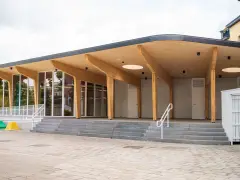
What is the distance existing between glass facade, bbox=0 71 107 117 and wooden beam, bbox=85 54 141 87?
2.69 metres

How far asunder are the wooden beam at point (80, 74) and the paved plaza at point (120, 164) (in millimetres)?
8119

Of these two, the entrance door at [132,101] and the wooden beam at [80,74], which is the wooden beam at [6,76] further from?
the entrance door at [132,101]

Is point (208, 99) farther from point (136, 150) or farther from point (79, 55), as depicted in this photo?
point (136, 150)

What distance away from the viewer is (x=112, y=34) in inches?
1917

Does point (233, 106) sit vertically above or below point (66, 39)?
below

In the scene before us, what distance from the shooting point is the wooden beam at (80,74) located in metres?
16.1

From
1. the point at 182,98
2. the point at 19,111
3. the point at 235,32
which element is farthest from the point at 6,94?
the point at 235,32

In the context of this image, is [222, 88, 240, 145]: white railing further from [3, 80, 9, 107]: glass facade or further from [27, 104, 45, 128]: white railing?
[3, 80, 9, 107]: glass facade

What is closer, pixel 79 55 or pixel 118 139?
pixel 118 139

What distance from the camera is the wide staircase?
408 inches

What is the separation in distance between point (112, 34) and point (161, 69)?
33.8m

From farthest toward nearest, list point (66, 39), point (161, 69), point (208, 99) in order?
point (66, 39)
point (208, 99)
point (161, 69)

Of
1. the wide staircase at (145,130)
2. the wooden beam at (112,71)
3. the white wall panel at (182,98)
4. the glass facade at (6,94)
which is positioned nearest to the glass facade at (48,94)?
the wide staircase at (145,130)

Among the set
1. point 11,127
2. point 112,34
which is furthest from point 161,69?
point 112,34
